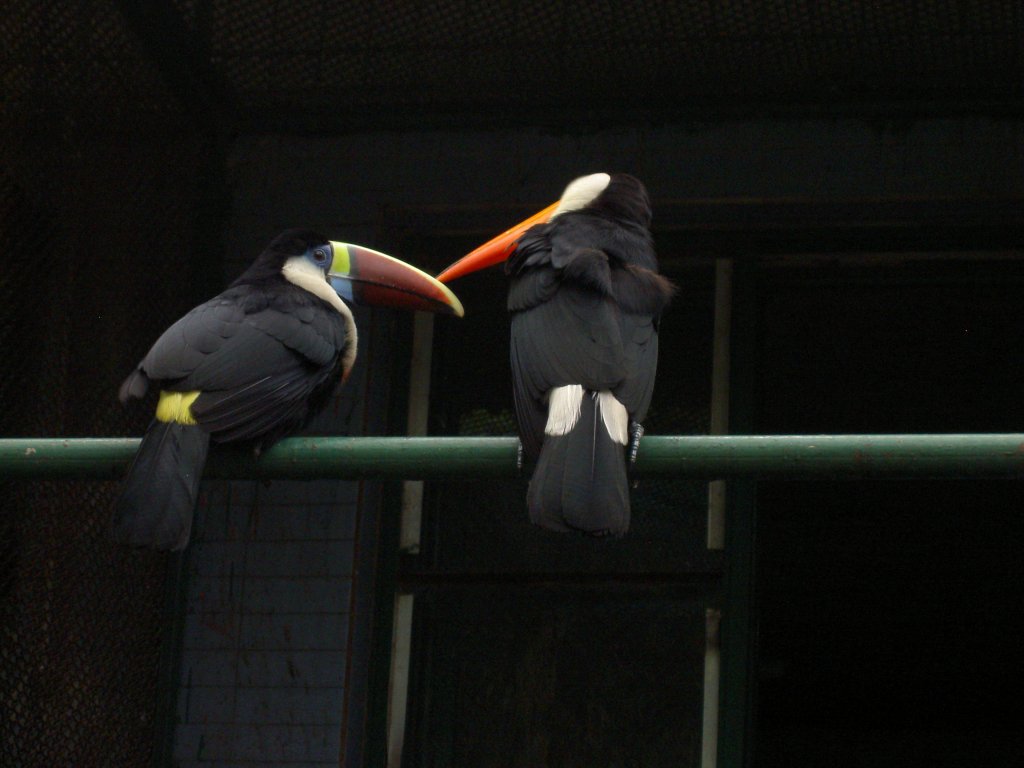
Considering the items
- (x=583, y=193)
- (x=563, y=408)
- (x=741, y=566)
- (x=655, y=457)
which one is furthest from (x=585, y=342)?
(x=741, y=566)

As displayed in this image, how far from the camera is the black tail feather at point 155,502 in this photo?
3945mm

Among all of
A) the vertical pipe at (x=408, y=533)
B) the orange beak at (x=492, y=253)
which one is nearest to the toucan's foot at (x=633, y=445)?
the orange beak at (x=492, y=253)

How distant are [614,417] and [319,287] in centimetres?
161

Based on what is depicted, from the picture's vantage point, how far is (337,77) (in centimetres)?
641

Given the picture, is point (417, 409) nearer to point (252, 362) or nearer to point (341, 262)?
point (341, 262)

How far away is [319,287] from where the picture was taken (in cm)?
538

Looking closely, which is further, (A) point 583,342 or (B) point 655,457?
(A) point 583,342

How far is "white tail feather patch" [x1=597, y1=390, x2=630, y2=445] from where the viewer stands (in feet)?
13.1

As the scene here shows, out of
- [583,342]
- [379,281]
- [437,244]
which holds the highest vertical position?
[437,244]

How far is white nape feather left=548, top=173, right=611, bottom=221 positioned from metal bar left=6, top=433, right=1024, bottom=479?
5.96ft

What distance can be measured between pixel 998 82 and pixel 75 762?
157 inches

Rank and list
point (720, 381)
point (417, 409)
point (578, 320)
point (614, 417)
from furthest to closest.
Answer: point (417, 409) → point (720, 381) → point (578, 320) → point (614, 417)

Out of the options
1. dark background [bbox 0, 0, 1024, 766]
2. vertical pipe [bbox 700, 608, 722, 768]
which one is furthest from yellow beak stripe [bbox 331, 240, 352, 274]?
vertical pipe [bbox 700, 608, 722, 768]

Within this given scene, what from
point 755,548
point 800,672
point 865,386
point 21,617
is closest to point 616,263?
point 755,548
